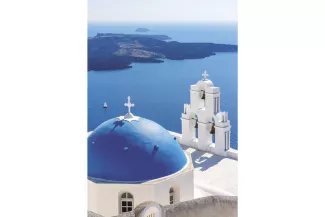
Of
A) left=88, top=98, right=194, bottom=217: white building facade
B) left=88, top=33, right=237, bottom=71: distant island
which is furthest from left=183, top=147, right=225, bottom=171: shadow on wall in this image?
left=88, top=33, right=237, bottom=71: distant island

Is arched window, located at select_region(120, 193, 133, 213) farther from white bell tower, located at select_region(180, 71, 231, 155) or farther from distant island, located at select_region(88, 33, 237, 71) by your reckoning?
white bell tower, located at select_region(180, 71, 231, 155)

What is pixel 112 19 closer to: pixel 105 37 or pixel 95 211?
pixel 105 37

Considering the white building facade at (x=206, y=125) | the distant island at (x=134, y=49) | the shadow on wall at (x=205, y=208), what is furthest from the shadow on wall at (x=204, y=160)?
the distant island at (x=134, y=49)

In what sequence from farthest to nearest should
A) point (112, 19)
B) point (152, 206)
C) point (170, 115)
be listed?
point (170, 115)
point (112, 19)
point (152, 206)

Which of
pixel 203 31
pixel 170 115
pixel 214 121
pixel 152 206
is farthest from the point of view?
pixel 214 121

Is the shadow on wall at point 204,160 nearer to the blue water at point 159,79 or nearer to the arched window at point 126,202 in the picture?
the blue water at point 159,79

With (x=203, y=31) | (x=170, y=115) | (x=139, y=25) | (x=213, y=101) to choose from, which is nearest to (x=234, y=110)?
(x=213, y=101)
